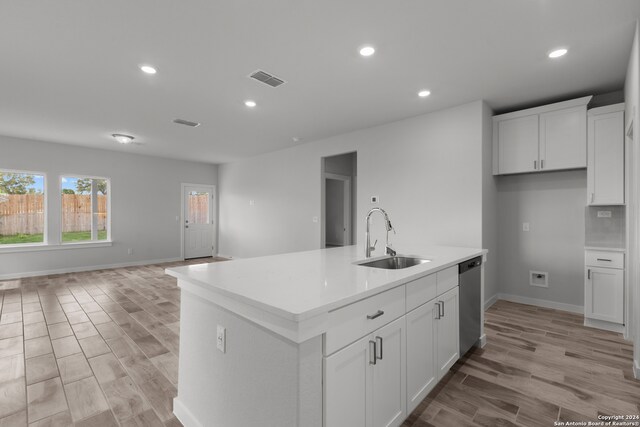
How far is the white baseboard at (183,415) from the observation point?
5.45 feet

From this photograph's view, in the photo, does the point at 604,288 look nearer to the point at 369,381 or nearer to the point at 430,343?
the point at 430,343

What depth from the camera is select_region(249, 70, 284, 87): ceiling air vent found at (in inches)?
119

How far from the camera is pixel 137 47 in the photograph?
8.27 ft

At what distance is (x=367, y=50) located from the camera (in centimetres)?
258

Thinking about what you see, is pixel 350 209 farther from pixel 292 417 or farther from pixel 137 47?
pixel 292 417

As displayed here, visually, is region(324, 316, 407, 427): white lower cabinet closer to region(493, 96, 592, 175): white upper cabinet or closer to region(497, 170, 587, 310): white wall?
region(493, 96, 592, 175): white upper cabinet

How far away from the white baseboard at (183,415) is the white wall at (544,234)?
13.8ft

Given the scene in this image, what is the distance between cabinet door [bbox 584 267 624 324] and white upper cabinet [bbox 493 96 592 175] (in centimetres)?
121

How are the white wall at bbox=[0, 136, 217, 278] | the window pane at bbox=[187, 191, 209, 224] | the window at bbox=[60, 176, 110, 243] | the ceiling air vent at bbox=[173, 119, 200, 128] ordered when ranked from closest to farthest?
the ceiling air vent at bbox=[173, 119, 200, 128] → the white wall at bbox=[0, 136, 217, 278] → the window at bbox=[60, 176, 110, 243] → the window pane at bbox=[187, 191, 209, 224]

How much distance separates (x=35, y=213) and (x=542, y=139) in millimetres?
8736

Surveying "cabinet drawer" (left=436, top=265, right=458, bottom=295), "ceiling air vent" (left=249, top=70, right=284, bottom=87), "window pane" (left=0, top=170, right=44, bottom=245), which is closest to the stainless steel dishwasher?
"cabinet drawer" (left=436, top=265, right=458, bottom=295)

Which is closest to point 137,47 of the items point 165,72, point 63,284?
point 165,72

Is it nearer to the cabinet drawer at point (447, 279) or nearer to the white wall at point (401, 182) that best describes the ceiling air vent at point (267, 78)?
the white wall at point (401, 182)

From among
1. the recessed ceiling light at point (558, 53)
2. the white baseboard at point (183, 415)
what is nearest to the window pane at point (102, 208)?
the white baseboard at point (183, 415)
